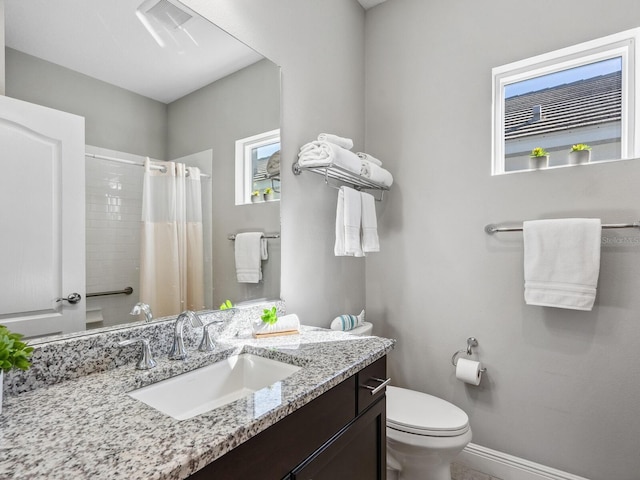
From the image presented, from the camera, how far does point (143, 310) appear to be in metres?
1.09

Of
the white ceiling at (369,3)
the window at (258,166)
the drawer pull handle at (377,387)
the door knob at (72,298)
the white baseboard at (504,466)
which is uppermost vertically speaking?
the white ceiling at (369,3)

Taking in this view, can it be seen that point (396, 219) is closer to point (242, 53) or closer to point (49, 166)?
point (242, 53)

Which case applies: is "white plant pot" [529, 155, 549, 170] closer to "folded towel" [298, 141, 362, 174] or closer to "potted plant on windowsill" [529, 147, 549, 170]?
"potted plant on windowsill" [529, 147, 549, 170]

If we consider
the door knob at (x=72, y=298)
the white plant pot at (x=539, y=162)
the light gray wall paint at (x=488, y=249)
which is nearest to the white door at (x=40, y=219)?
the door knob at (x=72, y=298)

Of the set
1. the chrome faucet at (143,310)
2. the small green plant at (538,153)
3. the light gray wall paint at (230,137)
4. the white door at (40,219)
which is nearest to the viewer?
the white door at (40,219)

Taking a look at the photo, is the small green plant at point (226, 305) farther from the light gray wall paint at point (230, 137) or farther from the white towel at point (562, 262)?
the white towel at point (562, 262)

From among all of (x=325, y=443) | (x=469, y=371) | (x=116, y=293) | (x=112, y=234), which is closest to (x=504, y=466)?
(x=469, y=371)

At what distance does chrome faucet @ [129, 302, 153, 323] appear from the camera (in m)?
1.07

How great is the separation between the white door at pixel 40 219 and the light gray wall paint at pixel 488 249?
167cm

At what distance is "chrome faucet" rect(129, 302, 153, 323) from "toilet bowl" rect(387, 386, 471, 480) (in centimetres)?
107


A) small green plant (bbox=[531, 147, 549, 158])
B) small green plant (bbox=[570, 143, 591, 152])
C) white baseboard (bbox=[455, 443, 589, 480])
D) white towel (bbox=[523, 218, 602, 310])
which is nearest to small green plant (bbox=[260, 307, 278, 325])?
white towel (bbox=[523, 218, 602, 310])

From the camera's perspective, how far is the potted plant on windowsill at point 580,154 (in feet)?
5.32

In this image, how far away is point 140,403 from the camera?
767 mm

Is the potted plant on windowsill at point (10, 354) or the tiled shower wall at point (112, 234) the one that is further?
the tiled shower wall at point (112, 234)
